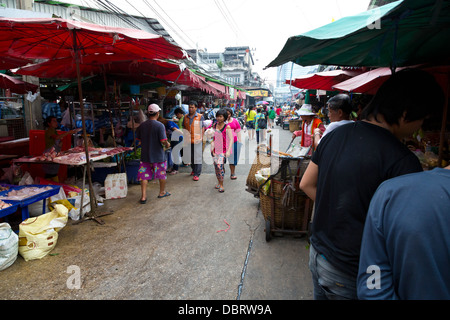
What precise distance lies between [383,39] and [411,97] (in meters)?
0.99

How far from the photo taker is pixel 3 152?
20.2 feet

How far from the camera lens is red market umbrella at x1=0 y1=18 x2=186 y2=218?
3.03 meters

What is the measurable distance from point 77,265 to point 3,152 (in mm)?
4935

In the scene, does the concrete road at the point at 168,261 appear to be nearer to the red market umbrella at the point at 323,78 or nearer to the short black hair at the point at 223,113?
the short black hair at the point at 223,113

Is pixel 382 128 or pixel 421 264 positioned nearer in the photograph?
pixel 421 264

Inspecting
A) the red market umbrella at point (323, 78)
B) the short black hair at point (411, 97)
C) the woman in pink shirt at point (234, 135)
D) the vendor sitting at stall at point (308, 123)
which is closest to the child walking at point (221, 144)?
the woman in pink shirt at point (234, 135)

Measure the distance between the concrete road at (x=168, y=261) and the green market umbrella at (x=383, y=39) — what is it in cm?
230

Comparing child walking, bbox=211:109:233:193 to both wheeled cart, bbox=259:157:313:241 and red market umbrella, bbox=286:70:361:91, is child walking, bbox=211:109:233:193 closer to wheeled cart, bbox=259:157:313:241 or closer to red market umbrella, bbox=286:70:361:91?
red market umbrella, bbox=286:70:361:91

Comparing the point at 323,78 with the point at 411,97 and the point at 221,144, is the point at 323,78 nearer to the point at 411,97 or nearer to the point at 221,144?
the point at 221,144

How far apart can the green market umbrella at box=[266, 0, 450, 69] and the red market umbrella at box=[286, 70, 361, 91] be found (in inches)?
78.8

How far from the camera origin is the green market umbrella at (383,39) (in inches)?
55.5

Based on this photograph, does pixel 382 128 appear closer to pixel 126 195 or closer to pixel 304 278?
pixel 304 278

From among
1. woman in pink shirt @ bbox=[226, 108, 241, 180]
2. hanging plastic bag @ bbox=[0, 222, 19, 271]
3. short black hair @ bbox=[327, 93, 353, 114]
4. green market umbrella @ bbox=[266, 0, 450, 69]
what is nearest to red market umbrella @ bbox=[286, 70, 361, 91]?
woman in pink shirt @ bbox=[226, 108, 241, 180]

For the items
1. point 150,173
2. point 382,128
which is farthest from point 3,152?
point 382,128
